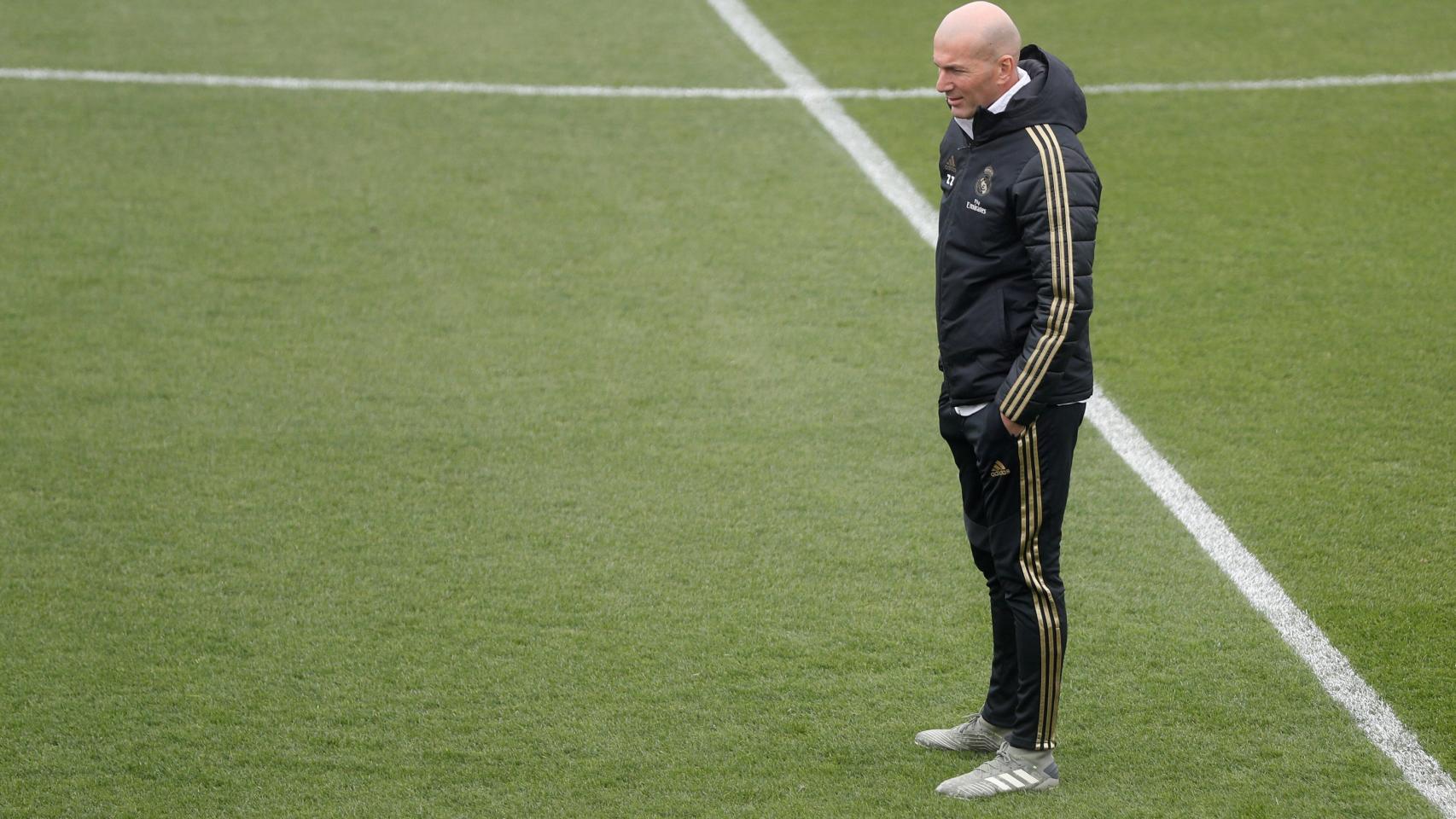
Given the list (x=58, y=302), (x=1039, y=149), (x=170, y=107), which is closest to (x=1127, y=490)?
(x=1039, y=149)

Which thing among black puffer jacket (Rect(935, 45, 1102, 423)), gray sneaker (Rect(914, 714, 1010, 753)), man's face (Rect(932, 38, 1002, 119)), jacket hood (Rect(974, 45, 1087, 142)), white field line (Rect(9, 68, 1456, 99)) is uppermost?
man's face (Rect(932, 38, 1002, 119))

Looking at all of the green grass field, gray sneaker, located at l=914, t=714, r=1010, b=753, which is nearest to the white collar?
gray sneaker, located at l=914, t=714, r=1010, b=753

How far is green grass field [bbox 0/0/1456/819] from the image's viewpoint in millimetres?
4020

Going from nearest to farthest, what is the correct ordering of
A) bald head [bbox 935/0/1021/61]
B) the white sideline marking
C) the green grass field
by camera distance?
bald head [bbox 935/0/1021/61] → the white sideline marking → the green grass field

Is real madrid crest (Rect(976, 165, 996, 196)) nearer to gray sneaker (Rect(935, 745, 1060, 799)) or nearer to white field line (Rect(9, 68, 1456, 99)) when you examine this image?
gray sneaker (Rect(935, 745, 1060, 799))

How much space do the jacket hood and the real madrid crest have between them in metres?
0.08

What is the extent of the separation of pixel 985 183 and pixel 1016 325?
1.08ft

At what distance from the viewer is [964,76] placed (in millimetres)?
3414

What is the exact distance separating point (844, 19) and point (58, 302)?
6.25m

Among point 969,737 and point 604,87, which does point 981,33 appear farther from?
point 604,87

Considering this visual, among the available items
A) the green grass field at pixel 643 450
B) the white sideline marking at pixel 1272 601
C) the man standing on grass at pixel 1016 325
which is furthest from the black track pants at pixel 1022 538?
the white sideline marking at pixel 1272 601

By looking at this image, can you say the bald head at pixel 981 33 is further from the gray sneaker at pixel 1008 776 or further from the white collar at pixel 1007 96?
the gray sneaker at pixel 1008 776

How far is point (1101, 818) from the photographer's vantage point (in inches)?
146

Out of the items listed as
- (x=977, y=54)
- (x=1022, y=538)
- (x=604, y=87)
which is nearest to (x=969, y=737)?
(x=1022, y=538)
